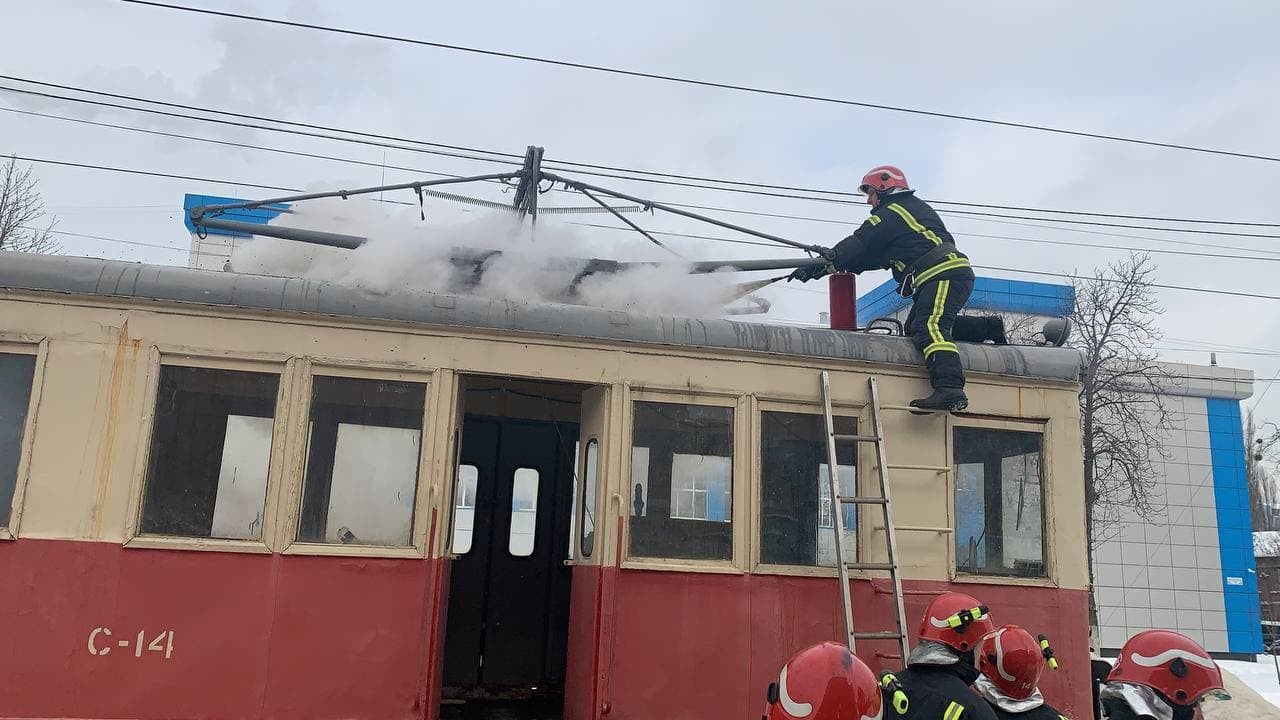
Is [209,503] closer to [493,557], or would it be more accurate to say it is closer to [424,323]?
[424,323]

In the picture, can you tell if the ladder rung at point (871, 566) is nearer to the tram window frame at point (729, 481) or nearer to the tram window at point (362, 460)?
the tram window frame at point (729, 481)

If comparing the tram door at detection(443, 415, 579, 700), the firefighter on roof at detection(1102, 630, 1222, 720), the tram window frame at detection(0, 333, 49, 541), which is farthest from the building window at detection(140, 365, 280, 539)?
the firefighter on roof at detection(1102, 630, 1222, 720)

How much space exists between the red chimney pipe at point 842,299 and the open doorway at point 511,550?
1870 mm

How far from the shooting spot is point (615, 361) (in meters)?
5.46

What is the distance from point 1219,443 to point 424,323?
2347cm

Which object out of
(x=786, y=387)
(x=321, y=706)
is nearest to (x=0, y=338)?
(x=321, y=706)

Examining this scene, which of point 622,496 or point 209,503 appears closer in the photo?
point 209,503

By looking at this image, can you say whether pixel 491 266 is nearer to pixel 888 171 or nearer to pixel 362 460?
pixel 362 460

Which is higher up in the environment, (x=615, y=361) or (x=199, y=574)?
(x=615, y=361)

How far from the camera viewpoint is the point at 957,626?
370 cm

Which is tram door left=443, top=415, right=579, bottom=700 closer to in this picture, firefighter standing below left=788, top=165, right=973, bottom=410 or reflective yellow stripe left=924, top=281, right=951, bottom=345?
firefighter standing below left=788, top=165, right=973, bottom=410

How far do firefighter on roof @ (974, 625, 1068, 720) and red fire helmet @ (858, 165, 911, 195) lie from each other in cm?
362

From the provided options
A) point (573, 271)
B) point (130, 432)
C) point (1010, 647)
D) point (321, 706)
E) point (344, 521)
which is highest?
point (573, 271)

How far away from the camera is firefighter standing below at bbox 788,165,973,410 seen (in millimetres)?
5664
